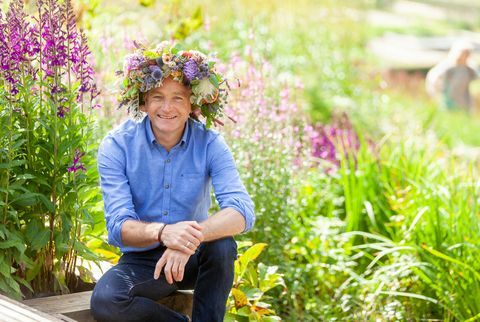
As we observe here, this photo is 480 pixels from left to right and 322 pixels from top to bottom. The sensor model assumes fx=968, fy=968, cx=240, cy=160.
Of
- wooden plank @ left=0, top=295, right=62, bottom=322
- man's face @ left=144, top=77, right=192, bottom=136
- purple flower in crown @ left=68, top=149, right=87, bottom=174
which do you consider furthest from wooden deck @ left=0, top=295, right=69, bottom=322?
man's face @ left=144, top=77, right=192, bottom=136

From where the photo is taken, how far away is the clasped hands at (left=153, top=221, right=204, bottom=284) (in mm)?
3283

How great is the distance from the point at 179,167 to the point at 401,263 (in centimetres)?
136

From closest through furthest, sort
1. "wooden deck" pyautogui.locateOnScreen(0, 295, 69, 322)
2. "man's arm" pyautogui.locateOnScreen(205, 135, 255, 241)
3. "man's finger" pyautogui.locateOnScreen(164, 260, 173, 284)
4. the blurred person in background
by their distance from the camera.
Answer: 1. "wooden deck" pyautogui.locateOnScreen(0, 295, 69, 322)
2. "man's finger" pyautogui.locateOnScreen(164, 260, 173, 284)
3. "man's arm" pyautogui.locateOnScreen(205, 135, 255, 241)
4. the blurred person in background

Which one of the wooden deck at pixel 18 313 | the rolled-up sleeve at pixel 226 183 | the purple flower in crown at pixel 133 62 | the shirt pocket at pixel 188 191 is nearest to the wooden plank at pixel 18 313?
the wooden deck at pixel 18 313

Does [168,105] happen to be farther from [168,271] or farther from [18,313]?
[18,313]

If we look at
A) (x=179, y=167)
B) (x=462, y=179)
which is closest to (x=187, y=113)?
(x=179, y=167)

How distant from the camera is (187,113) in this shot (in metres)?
3.59

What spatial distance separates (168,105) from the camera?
3.51 meters

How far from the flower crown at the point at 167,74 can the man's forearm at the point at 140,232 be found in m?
0.45

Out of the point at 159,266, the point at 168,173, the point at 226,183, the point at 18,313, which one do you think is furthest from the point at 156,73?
the point at 18,313

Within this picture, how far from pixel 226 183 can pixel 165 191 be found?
0.23 m

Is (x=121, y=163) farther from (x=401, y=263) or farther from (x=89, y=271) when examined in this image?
(x=401, y=263)

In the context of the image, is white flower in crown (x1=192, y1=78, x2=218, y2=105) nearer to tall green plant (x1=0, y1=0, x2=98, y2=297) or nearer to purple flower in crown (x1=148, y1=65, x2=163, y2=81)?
purple flower in crown (x1=148, y1=65, x2=163, y2=81)

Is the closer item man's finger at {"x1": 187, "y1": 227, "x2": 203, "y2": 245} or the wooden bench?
man's finger at {"x1": 187, "y1": 227, "x2": 203, "y2": 245}
